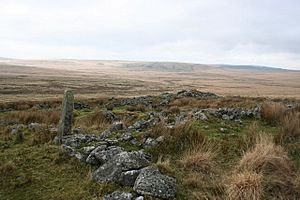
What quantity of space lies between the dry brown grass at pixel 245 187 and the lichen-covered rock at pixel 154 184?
1091 millimetres

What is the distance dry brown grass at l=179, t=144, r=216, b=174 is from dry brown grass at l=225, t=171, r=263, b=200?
3.54 ft

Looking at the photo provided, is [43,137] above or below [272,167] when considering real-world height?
below

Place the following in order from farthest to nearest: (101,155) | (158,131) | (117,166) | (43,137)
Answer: (43,137) < (158,131) < (101,155) < (117,166)

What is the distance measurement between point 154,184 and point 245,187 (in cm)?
173

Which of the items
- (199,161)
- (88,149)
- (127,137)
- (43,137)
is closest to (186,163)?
(199,161)

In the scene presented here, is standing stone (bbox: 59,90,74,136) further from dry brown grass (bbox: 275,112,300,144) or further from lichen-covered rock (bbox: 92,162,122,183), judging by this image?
dry brown grass (bbox: 275,112,300,144)

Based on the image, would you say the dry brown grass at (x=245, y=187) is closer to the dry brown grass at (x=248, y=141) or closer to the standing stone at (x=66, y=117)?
the dry brown grass at (x=248, y=141)

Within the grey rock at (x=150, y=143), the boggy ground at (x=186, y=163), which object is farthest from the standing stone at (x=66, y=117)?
the grey rock at (x=150, y=143)

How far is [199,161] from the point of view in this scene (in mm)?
7617

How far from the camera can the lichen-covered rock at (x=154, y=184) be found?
606cm

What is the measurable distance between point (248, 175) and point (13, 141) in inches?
306

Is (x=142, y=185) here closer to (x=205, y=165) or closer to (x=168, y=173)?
(x=168, y=173)

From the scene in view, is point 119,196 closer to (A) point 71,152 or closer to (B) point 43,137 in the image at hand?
(A) point 71,152

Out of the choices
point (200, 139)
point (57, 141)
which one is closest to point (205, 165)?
point (200, 139)
